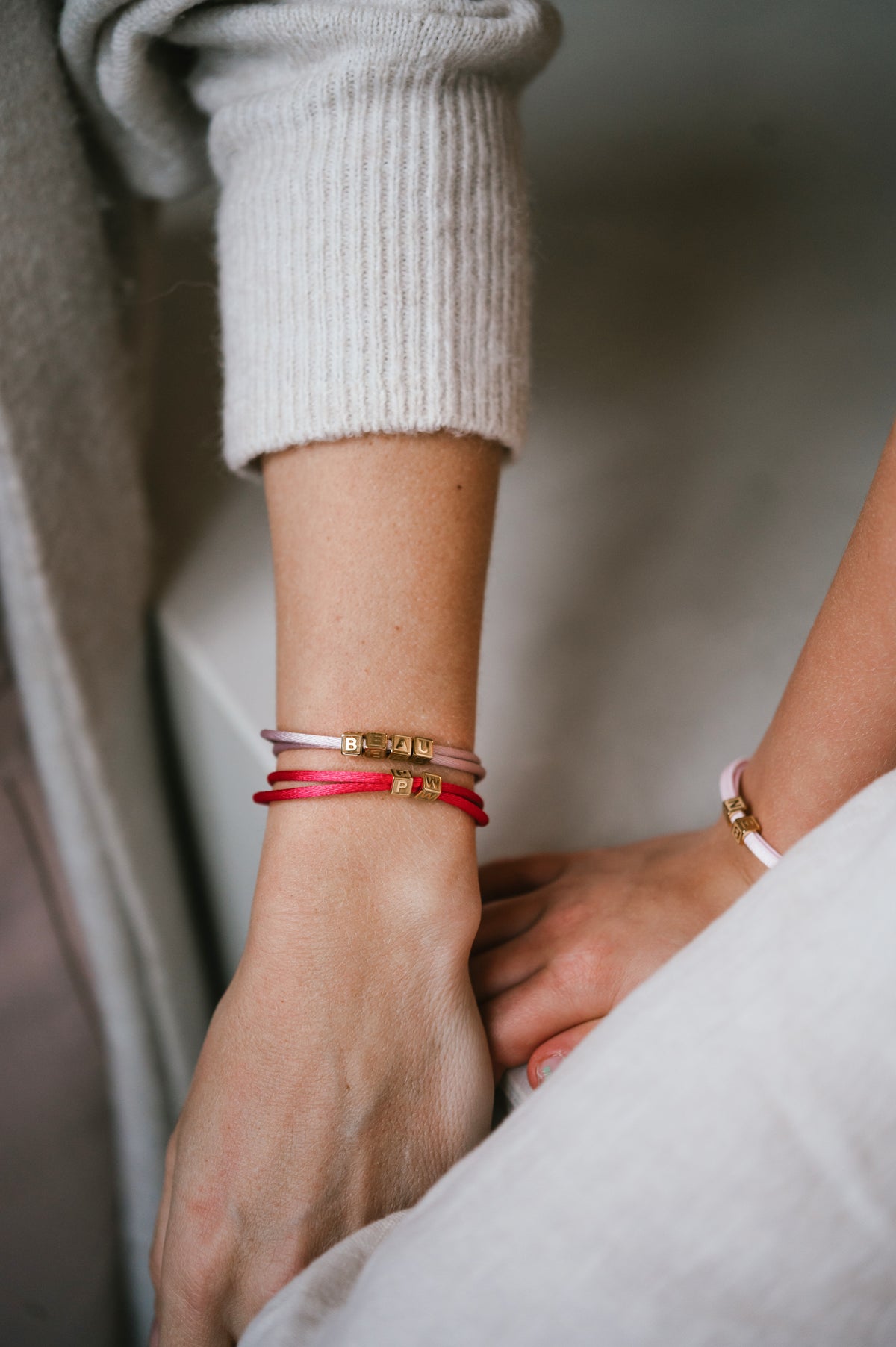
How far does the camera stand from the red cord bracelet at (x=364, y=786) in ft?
1.46

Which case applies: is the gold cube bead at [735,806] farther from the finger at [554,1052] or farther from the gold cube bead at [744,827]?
the finger at [554,1052]

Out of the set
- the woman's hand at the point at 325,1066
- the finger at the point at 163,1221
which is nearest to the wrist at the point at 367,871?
the woman's hand at the point at 325,1066

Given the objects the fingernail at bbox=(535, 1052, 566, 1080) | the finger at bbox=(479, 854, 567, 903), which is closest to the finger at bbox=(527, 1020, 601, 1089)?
the fingernail at bbox=(535, 1052, 566, 1080)

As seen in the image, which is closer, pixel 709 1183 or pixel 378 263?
pixel 709 1183

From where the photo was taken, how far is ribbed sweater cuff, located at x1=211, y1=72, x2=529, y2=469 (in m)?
0.45

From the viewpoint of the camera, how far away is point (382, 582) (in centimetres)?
47

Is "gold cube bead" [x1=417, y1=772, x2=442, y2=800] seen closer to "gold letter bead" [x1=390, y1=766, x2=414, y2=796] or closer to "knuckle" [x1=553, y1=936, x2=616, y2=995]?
"gold letter bead" [x1=390, y1=766, x2=414, y2=796]

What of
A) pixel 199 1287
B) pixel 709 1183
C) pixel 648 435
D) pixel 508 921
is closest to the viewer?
pixel 709 1183

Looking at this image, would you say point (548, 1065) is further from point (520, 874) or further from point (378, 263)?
point (378, 263)

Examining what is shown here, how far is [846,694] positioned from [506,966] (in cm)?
24

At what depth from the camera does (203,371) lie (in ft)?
2.58

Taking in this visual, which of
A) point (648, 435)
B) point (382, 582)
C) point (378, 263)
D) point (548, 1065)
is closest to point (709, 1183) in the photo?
point (548, 1065)

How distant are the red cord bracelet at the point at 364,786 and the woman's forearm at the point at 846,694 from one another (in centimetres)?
18

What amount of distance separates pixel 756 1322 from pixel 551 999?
8.1 inches
